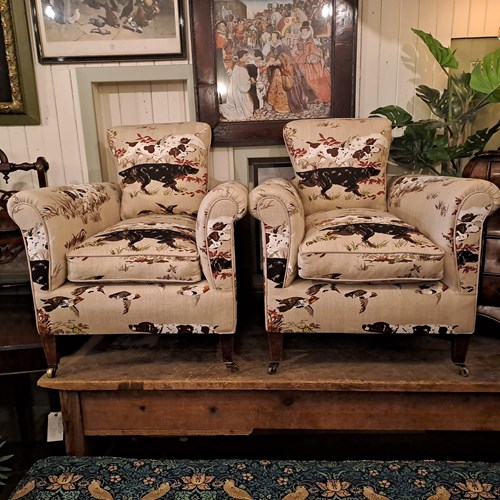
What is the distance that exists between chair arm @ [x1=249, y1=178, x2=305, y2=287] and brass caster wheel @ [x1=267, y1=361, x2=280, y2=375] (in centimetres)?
26

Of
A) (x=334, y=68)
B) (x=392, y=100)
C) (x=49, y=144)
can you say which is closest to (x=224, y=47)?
(x=334, y=68)

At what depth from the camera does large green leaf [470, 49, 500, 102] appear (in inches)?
68.0

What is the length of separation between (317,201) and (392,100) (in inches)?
32.6

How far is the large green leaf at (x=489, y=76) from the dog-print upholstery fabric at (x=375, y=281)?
2.13ft

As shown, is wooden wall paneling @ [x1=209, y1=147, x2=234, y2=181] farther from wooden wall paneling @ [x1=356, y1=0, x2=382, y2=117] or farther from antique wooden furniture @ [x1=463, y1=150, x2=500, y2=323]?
antique wooden furniture @ [x1=463, y1=150, x2=500, y2=323]

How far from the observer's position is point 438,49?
186 centimetres

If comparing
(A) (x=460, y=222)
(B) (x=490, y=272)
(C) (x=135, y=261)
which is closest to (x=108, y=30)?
(C) (x=135, y=261)

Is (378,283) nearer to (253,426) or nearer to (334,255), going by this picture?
(334,255)

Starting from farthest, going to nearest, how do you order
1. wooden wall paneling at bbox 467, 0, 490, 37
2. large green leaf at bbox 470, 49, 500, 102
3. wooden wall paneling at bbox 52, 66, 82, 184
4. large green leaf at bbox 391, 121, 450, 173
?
wooden wall paneling at bbox 52, 66, 82, 184, wooden wall paneling at bbox 467, 0, 490, 37, large green leaf at bbox 391, 121, 450, 173, large green leaf at bbox 470, 49, 500, 102

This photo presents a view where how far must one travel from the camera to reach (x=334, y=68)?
6.98 feet

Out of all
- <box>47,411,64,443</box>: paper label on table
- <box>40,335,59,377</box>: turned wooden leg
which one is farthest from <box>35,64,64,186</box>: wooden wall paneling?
<box>47,411,64,443</box>: paper label on table

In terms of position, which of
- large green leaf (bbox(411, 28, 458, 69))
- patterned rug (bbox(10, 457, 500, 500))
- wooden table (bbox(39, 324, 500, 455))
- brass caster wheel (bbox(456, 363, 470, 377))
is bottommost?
patterned rug (bbox(10, 457, 500, 500))

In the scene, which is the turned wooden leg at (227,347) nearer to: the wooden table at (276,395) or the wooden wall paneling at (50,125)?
the wooden table at (276,395)

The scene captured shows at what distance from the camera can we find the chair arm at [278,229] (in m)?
1.32
